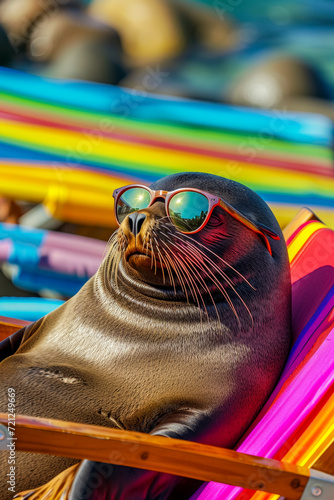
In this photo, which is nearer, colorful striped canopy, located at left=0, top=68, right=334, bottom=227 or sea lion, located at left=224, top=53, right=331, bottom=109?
colorful striped canopy, located at left=0, top=68, right=334, bottom=227

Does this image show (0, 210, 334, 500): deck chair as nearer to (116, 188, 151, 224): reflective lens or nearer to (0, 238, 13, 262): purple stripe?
(116, 188, 151, 224): reflective lens

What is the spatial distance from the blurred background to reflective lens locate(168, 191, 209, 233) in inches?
75.1

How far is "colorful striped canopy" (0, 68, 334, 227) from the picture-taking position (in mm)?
4320

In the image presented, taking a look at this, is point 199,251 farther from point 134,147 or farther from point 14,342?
point 134,147

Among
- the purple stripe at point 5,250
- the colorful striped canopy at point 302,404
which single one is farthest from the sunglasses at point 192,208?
the purple stripe at point 5,250

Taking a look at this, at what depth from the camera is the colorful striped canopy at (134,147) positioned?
432 cm

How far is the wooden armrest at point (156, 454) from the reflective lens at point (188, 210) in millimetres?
521

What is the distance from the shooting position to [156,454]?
1.33 metres

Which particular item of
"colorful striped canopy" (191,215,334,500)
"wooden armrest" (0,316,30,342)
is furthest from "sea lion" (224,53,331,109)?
"colorful striped canopy" (191,215,334,500)

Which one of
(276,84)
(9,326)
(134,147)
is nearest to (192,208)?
(9,326)

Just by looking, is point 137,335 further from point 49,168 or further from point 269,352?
point 49,168

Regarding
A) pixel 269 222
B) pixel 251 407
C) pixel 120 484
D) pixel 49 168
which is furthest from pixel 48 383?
pixel 49 168

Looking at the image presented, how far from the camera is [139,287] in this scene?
171 centimetres

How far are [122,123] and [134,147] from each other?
263 mm
